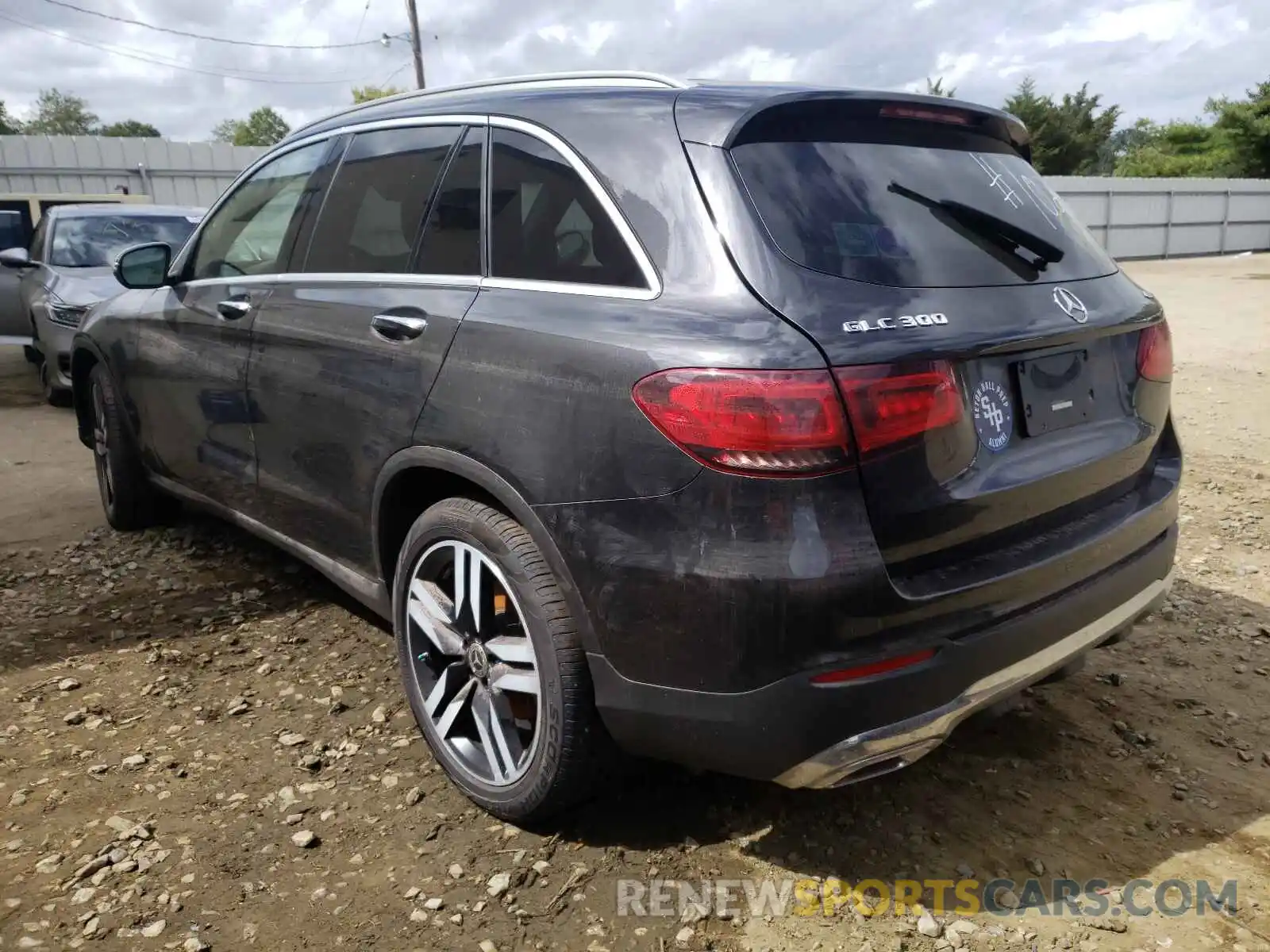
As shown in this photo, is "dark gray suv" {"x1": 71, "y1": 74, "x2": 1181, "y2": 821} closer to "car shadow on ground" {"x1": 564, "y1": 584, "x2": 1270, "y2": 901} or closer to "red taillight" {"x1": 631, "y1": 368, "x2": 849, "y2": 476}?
"red taillight" {"x1": 631, "y1": 368, "x2": 849, "y2": 476}

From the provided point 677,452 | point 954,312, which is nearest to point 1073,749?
point 954,312

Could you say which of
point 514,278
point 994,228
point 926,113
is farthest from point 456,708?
point 926,113

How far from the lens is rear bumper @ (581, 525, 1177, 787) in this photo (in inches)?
81.4

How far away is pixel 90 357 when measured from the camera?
4.98 metres

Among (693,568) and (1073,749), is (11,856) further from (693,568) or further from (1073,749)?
(1073,749)

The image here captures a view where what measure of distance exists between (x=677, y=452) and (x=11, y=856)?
201 cm

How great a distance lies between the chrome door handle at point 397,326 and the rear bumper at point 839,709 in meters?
1.02

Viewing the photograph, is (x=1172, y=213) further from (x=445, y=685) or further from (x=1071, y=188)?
(x=445, y=685)

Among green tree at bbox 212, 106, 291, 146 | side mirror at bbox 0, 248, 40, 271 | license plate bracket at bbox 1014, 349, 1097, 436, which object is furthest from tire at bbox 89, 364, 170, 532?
green tree at bbox 212, 106, 291, 146

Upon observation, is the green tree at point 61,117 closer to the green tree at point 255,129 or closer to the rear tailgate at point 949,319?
the green tree at point 255,129

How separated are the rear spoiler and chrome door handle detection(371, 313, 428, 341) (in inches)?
34.4

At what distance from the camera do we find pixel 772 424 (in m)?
2.01

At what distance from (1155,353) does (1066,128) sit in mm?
53537

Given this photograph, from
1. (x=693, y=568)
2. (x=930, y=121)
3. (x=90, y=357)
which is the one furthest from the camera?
(x=90, y=357)
